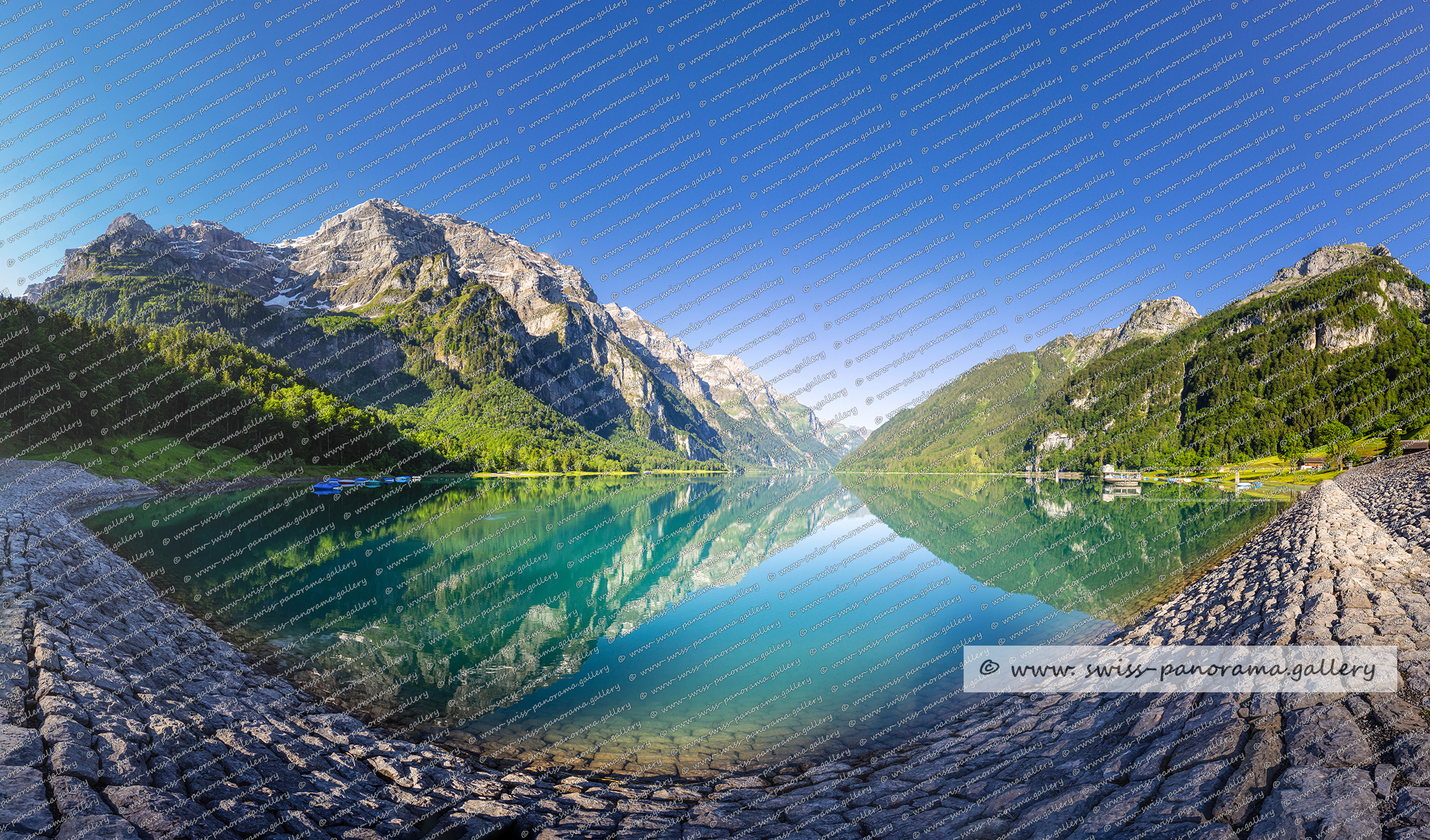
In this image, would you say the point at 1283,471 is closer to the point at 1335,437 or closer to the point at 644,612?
the point at 1335,437

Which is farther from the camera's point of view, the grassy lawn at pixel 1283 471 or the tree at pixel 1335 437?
the tree at pixel 1335 437

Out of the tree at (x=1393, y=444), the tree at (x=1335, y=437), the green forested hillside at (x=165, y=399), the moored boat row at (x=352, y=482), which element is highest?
the green forested hillside at (x=165, y=399)

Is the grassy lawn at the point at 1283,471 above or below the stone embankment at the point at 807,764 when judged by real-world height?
below

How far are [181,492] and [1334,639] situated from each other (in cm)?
10056

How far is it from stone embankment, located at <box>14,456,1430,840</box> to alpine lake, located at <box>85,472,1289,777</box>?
2.16 m

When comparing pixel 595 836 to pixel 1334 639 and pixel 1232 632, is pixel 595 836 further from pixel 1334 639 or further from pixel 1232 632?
pixel 1232 632

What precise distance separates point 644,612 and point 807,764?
1750 cm

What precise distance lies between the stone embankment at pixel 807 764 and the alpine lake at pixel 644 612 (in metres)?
2.16

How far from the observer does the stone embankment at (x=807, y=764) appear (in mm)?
5648

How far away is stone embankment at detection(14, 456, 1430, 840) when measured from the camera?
5.65m

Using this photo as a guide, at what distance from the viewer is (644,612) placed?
28.6m

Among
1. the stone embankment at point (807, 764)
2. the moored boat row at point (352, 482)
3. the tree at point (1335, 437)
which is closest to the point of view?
the stone embankment at point (807, 764)

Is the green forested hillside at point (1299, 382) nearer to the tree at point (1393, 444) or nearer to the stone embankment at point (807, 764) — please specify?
the tree at point (1393, 444)

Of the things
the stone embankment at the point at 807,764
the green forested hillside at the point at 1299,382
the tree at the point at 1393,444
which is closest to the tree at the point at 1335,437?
the green forested hillside at the point at 1299,382
